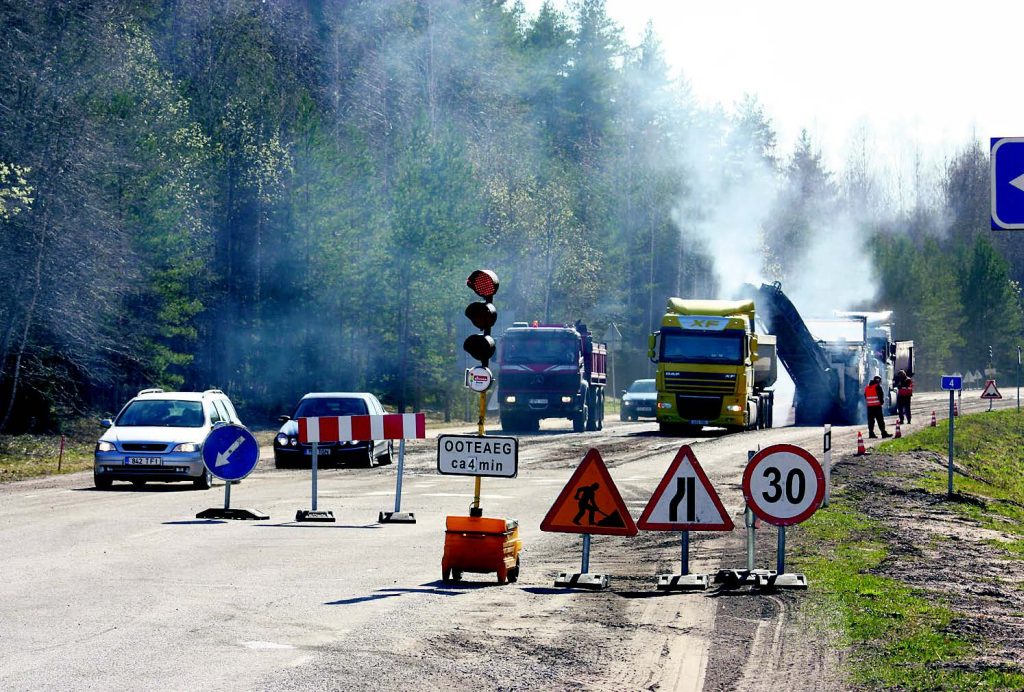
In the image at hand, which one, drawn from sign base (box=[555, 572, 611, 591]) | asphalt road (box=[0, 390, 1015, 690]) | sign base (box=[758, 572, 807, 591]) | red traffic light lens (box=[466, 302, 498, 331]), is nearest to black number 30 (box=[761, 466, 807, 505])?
sign base (box=[758, 572, 807, 591])

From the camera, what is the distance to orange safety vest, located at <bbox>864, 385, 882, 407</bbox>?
39375 mm

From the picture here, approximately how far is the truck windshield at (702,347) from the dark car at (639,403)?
570 inches

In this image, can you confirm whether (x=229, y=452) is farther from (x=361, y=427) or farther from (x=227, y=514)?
(x=361, y=427)

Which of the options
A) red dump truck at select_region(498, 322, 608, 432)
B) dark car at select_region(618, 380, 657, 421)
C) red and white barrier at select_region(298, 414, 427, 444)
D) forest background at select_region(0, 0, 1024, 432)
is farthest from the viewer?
dark car at select_region(618, 380, 657, 421)

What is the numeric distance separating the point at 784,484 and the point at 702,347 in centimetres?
2731

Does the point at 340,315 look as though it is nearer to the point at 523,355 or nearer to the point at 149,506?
the point at 523,355

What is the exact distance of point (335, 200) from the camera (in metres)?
52.3

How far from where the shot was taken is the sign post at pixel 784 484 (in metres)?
12.8

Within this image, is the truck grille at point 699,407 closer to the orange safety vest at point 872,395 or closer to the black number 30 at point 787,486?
the orange safety vest at point 872,395

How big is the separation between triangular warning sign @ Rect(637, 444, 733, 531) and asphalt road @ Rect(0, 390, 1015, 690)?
0.77 metres

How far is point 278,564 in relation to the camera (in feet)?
47.5

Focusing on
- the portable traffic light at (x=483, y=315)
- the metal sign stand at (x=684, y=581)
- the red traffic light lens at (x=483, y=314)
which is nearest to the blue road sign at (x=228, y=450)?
the portable traffic light at (x=483, y=315)

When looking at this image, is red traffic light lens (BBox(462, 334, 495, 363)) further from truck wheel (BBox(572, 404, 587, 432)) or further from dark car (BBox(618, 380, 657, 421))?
dark car (BBox(618, 380, 657, 421))

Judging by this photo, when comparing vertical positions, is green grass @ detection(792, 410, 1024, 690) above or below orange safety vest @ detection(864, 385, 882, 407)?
below
